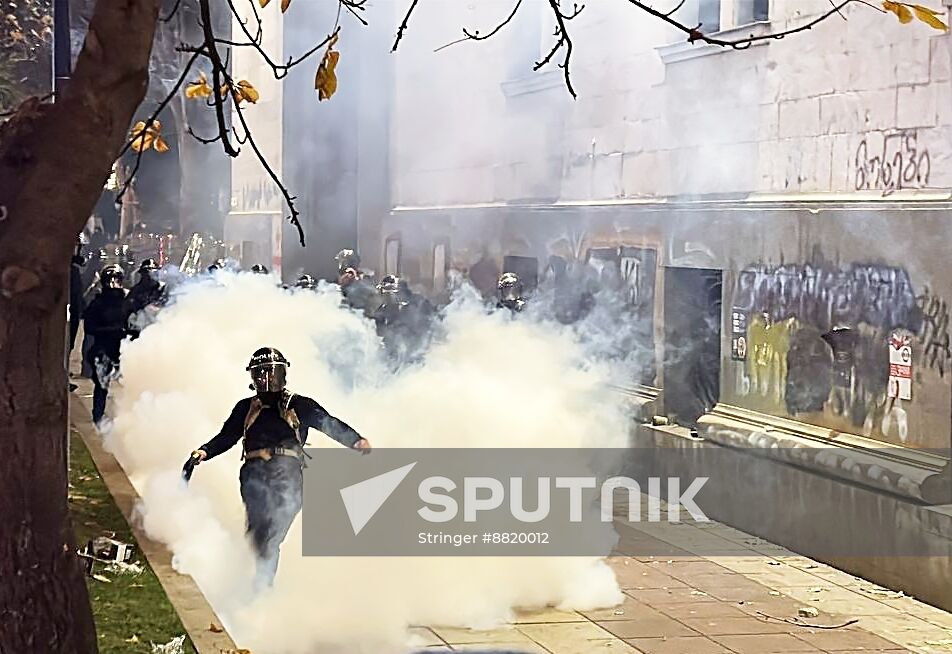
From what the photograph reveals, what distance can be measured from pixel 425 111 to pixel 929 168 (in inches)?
315

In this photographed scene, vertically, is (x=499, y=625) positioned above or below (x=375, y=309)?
below

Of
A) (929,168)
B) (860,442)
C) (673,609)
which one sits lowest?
(673,609)

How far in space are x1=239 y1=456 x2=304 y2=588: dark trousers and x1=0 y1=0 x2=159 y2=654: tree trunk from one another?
261 cm

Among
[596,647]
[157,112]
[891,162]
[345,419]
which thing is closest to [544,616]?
[596,647]

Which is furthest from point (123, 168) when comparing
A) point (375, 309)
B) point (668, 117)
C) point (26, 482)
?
point (26, 482)

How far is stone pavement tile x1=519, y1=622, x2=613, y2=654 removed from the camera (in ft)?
23.1

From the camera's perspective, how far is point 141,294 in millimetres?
16516

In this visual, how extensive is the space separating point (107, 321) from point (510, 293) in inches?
163

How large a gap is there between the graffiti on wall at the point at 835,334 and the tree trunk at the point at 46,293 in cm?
532

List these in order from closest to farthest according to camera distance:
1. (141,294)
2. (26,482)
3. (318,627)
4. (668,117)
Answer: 1. (26,482)
2. (318,627)
3. (668,117)
4. (141,294)

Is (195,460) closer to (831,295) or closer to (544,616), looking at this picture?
(544,616)

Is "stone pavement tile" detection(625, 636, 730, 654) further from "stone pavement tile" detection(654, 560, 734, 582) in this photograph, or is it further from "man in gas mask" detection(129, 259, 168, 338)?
"man in gas mask" detection(129, 259, 168, 338)

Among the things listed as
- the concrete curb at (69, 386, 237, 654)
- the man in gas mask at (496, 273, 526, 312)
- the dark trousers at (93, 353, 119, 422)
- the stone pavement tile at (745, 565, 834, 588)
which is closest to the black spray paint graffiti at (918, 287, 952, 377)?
the stone pavement tile at (745, 565, 834, 588)

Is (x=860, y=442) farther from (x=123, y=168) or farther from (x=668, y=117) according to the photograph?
(x=123, y=168)
